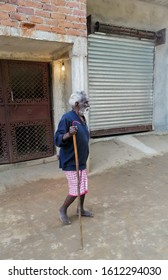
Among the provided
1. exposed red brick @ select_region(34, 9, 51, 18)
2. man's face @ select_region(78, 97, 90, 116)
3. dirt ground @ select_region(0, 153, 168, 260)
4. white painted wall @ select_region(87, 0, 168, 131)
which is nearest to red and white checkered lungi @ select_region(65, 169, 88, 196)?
dirt ground @ select_region(0, 153, 168, 260)

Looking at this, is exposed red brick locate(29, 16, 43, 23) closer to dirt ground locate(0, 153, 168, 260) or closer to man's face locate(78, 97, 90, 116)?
man's face locate(78, 97, 90, 116)

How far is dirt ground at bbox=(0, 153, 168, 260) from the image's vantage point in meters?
2.22

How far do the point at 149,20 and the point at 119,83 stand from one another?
218 cm

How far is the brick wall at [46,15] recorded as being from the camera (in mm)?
3264

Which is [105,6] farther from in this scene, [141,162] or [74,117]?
[74,117]

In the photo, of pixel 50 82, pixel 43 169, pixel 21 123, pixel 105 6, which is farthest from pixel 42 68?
pixel 105 6

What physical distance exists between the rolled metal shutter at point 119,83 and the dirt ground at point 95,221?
7.58 ft

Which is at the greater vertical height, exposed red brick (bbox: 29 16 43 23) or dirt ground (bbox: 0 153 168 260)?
exposed red brick (bbox: 29 16 43 23)

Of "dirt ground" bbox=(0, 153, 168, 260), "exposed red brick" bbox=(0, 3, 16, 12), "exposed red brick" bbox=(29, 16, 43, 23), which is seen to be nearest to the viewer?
"dirt ground" bbox=(0, 153, 168, 260)

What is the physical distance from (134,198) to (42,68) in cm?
331

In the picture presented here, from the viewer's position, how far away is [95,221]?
2.78 meters

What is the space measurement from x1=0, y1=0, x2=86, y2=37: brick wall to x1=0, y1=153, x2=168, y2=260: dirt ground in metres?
2.65

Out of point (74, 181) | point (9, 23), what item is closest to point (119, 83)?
point (9, 23)

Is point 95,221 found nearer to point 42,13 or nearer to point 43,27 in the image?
point 43,27
